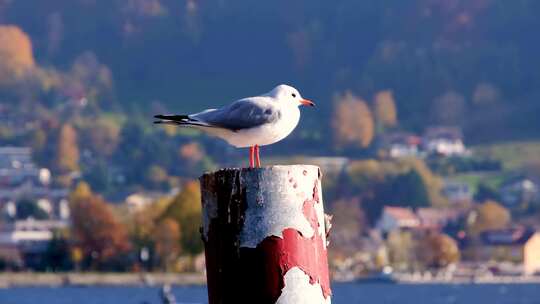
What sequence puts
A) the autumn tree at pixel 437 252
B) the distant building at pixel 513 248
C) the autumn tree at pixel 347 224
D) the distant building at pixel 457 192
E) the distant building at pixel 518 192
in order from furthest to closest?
the distant building at pixel 518 192
the distant building at pixel 457 192
the distant building at pixel 513 248
the autumn tree at pixel 437 252
the autumn tree at pixel 347 224

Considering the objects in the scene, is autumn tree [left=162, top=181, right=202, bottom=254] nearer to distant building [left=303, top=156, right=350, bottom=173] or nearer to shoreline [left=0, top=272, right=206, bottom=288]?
shoreline [left=0, top=272, right=206, bottom=288]

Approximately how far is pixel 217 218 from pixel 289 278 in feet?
0.91

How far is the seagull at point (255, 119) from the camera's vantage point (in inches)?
270

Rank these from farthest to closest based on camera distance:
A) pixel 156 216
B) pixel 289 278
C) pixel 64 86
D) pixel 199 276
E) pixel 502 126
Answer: pixel 64 86 < pixel 502 126 < pixel 156 216 < pixel 199 276 < pixel 289 278

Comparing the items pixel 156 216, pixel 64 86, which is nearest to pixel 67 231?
pixel 156 216

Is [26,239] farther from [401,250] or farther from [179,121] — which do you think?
[179,121]

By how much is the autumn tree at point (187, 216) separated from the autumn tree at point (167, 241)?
0.34 meters

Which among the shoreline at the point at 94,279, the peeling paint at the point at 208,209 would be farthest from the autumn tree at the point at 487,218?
the peeling paint at the point at 208,209

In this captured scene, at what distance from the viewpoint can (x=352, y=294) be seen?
91.3 meters

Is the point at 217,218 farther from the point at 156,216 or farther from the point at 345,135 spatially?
the point at 345,135

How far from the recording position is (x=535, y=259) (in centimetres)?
12875

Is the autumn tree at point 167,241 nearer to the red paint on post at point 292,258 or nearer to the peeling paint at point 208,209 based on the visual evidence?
the peeling paint at point 208,209

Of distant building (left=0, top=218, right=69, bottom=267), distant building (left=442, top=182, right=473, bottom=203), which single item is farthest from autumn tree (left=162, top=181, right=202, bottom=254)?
distant building (left=442, top=182, right=473, bottom=203)

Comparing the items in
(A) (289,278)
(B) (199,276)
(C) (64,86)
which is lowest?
(A) (289,278)
